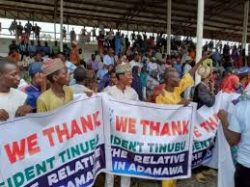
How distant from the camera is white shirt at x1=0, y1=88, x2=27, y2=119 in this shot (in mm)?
3230

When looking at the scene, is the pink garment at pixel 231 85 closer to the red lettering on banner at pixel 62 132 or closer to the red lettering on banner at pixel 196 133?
the red lettering on banner at pixel 196 133

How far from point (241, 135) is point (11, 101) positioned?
1842 millimetres

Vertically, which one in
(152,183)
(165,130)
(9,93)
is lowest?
(152,183)

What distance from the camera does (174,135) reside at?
420cm

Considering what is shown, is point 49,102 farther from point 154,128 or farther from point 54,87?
point 154,128

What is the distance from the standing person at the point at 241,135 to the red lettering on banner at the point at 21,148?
1540 mm

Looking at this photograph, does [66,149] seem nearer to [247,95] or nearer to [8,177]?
[8,177]

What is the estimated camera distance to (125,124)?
13.3ft

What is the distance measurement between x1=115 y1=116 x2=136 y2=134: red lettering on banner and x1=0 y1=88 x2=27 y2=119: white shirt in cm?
104

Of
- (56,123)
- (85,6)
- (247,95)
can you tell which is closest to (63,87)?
(56,123)

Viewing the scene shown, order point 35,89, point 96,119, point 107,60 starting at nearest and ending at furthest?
point 96,119, point 35,89, point 107,60

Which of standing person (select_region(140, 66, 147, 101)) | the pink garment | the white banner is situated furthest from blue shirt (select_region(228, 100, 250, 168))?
standing person (select_region(140, 66, 147, 101))

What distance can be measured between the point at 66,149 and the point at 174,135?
1.25 m

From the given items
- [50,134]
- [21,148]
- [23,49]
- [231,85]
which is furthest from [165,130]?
[23,49]
